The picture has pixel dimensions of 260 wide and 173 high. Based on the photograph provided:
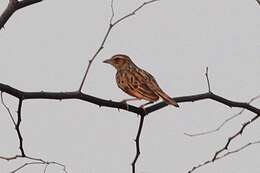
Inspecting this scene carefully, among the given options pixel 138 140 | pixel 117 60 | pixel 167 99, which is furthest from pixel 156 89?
pixel 117 60

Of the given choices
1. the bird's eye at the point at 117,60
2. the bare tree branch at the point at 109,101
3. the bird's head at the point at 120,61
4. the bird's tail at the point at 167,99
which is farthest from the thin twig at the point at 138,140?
the bird's eye at the point at 117,60

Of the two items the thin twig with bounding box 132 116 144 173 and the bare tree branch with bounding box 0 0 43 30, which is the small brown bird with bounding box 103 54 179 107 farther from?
the bare tree branch with bounding box 0 0 43 30

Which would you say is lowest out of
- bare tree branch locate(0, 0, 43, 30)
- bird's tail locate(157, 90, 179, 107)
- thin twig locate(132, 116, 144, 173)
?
thin twig locate(132, 116, 144, 173)

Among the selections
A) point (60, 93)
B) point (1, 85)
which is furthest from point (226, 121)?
point (1, 85)

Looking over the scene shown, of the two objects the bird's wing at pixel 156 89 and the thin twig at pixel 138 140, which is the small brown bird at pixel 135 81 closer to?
the bird's wing at pixel 156 89

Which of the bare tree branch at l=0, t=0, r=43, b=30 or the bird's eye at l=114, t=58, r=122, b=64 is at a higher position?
the bare tree branch at l=0, t=0, r=43, b=30

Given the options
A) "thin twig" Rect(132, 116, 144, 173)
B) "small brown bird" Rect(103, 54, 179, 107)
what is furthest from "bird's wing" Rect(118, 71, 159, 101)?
"thin twig" Rect(132, 116, 144, 173)

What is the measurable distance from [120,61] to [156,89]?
50 cm

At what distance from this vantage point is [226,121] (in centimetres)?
403

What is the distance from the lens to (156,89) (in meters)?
3.91

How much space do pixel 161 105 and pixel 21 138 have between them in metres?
0.82

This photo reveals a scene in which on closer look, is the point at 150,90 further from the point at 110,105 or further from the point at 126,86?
the point at 110,105

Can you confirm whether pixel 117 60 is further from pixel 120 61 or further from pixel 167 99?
pixel 167 99

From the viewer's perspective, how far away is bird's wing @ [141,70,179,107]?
3.61m
